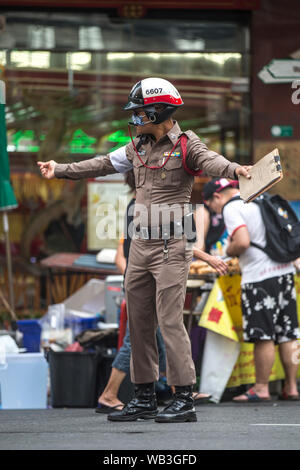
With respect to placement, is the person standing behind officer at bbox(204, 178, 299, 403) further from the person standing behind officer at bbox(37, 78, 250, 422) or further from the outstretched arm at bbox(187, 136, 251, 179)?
the outstretched arm at bbox(187, 136, 251, 179)

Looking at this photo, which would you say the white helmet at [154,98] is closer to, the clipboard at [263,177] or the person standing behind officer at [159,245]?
the person standing behind officer at [159,245]

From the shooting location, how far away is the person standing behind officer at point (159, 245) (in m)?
5.72

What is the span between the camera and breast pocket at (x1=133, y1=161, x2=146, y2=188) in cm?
582

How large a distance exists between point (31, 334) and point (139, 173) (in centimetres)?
335

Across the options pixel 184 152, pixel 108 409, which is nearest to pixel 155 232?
pixel 184 152

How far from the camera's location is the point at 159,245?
5.77m

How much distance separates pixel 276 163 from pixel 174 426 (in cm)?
166

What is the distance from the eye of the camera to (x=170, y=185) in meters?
5.74

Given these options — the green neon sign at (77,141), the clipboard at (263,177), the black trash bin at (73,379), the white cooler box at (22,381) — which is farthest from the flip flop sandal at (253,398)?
the green neon sign at (77,141)

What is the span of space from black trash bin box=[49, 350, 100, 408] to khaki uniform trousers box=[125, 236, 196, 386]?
1742 millimetres

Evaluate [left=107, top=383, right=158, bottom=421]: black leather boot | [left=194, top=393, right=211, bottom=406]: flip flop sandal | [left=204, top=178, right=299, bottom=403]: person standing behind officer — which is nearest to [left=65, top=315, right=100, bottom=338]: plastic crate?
[left=194, top=393, right=211, bottom=406]: flip flop sandal

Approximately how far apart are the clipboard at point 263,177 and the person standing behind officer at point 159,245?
15.7 inches

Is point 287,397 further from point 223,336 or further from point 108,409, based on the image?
point 108,409
